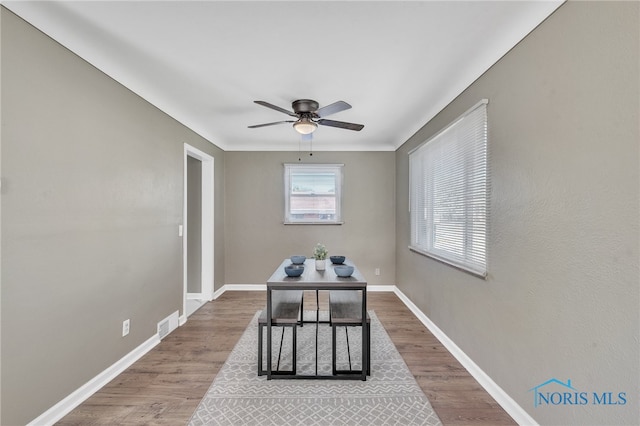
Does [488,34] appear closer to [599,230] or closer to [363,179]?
[599,230]

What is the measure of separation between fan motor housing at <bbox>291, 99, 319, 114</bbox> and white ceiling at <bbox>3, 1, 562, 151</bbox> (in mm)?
77

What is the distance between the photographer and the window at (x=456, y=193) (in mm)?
2279

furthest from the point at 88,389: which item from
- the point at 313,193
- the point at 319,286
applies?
the point at 313,193

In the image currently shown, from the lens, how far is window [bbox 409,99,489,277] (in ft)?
7.48

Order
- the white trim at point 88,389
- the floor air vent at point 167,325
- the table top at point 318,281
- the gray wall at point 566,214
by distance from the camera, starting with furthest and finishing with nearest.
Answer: the floor air vent at point 167,325, the table top at point 318,281, the white trim at point 88,389, the gray wall at point 566,214

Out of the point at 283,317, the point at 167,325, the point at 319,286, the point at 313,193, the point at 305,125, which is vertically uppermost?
the point at 305,125

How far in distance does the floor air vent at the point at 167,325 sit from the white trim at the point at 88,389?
0.68ft

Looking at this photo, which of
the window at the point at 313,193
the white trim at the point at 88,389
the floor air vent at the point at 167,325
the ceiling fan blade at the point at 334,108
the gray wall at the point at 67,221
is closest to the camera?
the gray wall at the point at 67,221

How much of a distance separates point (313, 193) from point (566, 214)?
12.2 ft

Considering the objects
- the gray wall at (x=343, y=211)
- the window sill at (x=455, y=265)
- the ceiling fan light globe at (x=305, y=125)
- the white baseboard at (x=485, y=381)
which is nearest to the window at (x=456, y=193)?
the window sill at (x=455, y=265)

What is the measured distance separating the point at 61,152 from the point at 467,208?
302 centimetres

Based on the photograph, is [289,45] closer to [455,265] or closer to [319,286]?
[319,286]

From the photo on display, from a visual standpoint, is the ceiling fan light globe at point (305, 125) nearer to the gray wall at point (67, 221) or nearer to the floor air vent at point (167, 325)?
the gray wall at point (67, 221)

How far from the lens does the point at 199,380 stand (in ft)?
7.54
